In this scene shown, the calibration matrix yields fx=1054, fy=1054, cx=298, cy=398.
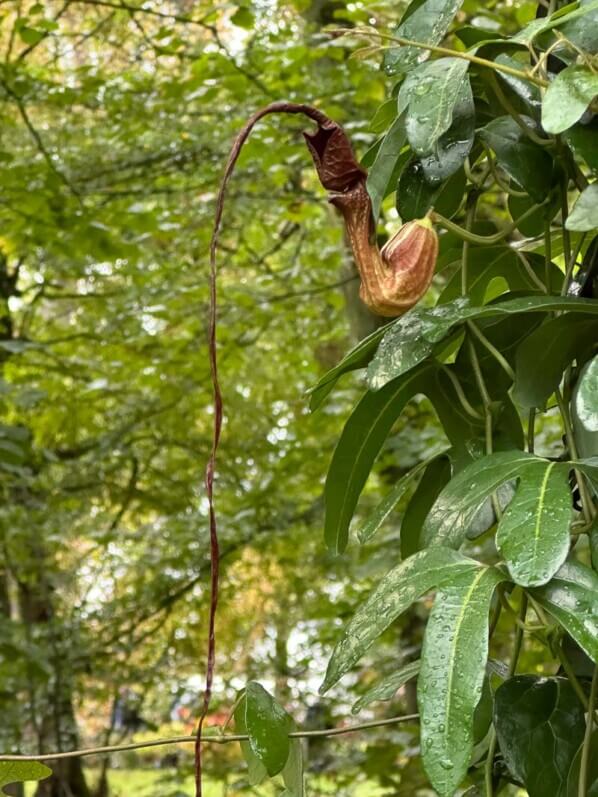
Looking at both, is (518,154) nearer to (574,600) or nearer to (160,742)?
(574,600)

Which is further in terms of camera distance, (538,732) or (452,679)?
(538,732)

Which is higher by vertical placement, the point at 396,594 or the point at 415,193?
the point at 415,193

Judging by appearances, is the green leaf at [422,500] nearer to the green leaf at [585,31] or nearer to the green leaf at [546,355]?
the green leaf at [546,355]

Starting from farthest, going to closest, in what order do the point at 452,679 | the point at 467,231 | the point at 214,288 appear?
the point at 467,231
the point at 214,288
the point at 452,679

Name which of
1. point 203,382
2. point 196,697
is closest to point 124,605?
point 196,697

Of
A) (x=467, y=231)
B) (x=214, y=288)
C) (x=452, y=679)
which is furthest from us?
(x=467, y=231)

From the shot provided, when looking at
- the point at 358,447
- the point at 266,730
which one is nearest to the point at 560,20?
the point at 358,447

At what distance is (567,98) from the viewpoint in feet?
1.42

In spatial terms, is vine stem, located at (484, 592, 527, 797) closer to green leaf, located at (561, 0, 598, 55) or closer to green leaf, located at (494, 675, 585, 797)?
green leaf, located at (494, 675, 585, 797)

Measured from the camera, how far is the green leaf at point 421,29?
539mm

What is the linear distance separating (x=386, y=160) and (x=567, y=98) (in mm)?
125

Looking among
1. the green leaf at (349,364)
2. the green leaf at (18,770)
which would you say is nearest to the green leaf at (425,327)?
the green leaf at (349,364)

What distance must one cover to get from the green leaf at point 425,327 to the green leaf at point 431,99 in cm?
8

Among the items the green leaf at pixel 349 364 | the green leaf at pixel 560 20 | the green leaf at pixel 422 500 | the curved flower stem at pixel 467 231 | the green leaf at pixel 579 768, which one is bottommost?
the green leaf at pixel 579 768
